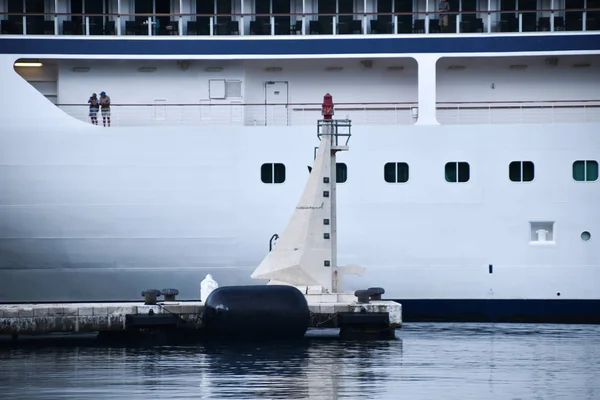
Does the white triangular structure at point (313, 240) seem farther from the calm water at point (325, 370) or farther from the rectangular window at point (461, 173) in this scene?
the rectangular window at point (461, 173)

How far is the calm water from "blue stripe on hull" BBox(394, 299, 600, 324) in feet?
8.46

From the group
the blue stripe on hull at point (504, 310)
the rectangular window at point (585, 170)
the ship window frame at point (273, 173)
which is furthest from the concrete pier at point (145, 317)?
the rectangular window at point (585, 170)

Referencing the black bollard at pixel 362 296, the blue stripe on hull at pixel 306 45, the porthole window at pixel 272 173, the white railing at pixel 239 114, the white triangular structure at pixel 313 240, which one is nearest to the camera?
the black bollard at pixel 362 296

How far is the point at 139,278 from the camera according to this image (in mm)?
26688

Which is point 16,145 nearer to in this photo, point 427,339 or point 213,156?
point 213,156

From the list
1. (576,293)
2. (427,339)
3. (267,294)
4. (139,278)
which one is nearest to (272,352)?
(267,294)

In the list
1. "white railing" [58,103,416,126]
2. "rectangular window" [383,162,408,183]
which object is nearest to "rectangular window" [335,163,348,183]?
"rectangular window" [383,162,408,183]

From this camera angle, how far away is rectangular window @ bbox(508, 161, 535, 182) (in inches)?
1061

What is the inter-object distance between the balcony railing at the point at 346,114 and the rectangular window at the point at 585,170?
128cm

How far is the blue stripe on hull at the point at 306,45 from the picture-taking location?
88.9 ft

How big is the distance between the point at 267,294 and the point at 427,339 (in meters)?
3.05

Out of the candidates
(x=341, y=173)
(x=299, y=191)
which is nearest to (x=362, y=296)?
(x=299, y=191)

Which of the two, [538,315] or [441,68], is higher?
[441,68]

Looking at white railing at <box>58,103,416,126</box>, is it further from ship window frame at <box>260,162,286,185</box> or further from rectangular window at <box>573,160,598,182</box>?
rectangular window at <box>573,160,598,182</box>
